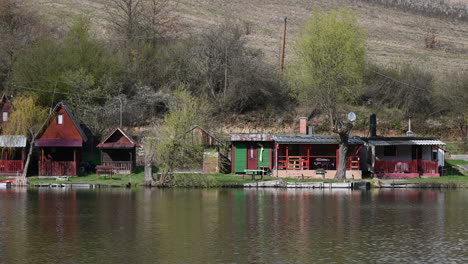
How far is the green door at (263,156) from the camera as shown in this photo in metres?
67.5

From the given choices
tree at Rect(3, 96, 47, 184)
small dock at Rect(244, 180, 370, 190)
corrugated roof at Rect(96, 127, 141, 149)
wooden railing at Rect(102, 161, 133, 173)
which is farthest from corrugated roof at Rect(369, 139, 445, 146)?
tree at Rect(3, 96, 47, 184)

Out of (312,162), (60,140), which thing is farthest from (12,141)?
(312,162)

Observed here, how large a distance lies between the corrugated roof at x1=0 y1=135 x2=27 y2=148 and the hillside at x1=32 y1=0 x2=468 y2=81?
124ft

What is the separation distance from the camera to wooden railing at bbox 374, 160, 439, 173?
66.6 meters

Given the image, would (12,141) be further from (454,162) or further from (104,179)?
(454,162)

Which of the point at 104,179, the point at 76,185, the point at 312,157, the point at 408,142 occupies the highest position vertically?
the point at 408,142

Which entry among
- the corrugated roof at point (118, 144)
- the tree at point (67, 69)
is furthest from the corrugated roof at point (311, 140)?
the tree at point (67, 69)

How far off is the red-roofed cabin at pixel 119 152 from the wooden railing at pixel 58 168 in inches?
102

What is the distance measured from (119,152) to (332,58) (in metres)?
21.9

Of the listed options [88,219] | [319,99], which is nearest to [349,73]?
[319,99]

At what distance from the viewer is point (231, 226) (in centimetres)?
4009

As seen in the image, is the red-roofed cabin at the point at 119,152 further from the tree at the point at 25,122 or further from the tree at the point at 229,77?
the tree at the point at 229,77

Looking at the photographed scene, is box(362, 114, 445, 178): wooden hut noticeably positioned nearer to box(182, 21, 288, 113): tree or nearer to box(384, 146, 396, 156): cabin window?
box(384, 146, 396, 156): cabin window

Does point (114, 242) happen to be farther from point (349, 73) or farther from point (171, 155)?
point (349, 73)
